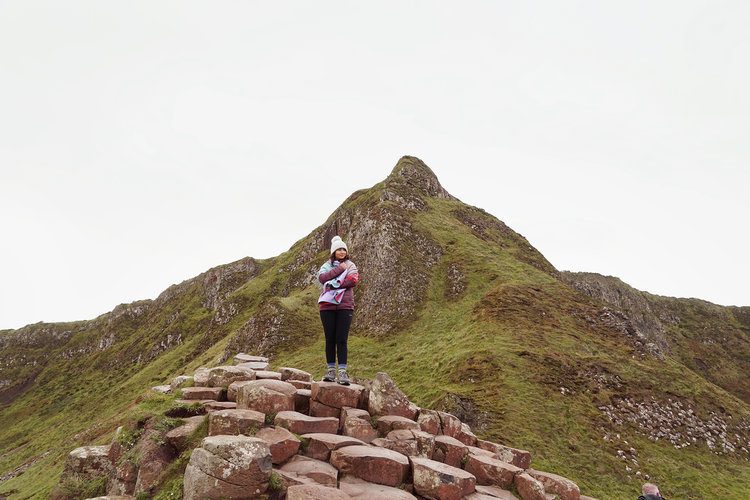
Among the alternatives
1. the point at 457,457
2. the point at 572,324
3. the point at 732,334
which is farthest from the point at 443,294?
the point at 732,334

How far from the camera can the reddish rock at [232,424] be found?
1247cm

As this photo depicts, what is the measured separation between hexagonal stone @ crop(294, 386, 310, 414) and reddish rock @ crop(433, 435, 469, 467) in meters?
5.01

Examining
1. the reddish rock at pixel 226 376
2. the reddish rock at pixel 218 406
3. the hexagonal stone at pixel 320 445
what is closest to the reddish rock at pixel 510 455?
the hexagonal stone at pixel 320 445

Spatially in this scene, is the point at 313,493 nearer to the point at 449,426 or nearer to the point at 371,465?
the point at 371,465

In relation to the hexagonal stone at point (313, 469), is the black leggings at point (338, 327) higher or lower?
higher

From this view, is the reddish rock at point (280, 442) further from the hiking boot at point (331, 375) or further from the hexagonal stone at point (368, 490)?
the hiking boot at point (331, 375)

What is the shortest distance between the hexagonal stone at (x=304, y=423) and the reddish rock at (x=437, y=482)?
3125 millimetres

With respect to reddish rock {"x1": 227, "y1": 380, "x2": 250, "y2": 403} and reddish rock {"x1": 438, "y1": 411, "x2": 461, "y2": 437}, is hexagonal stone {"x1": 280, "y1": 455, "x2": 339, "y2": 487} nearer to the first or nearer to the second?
reddish rock {"x1": 227, "y1": 380, "x2": 250, "y2": 403}

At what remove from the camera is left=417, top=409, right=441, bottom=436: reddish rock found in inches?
657

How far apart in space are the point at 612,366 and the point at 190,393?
117 ft

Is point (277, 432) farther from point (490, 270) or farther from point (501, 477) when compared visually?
point (490, 270)

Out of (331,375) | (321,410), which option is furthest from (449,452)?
(331,375)

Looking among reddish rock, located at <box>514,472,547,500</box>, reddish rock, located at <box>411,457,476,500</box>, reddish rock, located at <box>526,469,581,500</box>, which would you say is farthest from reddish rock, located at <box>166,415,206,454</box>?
reddish rock, located at <box>526,469,581,500</box>

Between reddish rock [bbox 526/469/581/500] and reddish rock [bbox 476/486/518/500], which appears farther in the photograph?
reddish rock [bbox 526/469/581/500]
